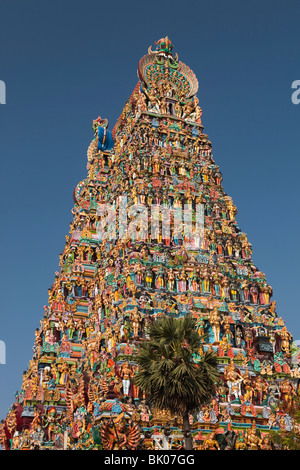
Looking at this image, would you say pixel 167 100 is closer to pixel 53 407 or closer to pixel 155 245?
pixel 155 245

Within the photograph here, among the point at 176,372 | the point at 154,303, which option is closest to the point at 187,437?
the point at 176,372

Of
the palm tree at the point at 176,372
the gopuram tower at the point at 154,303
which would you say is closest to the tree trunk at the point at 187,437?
the palm tree at the point at 176,372

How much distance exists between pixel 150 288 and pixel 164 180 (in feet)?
35.7

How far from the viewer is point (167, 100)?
48.2 meters

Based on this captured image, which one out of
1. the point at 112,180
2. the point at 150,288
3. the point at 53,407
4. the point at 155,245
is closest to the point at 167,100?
the point at 112,180

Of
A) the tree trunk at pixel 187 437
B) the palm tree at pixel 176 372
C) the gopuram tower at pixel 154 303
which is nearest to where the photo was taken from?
the tree trunk at pixel 187 437

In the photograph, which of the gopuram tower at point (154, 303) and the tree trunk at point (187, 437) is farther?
the gopuram tower at point (154, 303)

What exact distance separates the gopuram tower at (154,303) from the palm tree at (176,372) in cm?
235

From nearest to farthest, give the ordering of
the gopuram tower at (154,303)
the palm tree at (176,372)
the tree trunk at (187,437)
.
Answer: the tree trunk at (187,437), the palm tree at (176,372), the gopuram tower at (154,303)

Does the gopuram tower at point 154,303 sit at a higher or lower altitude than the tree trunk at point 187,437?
higher

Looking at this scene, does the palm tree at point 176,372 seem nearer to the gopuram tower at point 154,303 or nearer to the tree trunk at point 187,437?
Result: the tree trunk at point 187,437

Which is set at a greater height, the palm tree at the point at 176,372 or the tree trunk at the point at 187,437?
the palm tree at the point at 176,372

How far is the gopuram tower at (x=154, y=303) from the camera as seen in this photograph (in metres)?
28.5

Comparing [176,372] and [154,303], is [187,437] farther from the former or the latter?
[154,303]
